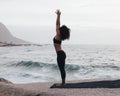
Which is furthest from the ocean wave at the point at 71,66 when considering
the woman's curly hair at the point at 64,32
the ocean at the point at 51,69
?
the woman's curly hair at the point at 64,32

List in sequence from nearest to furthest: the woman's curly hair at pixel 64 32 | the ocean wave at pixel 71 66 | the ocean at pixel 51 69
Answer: the woman's curly hair at pixel 64 32 → the ocean at pixel 51 69 → the ocean wave at pixel 71 66

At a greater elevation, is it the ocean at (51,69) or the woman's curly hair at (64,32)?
the woman's curly hair at (64,32)

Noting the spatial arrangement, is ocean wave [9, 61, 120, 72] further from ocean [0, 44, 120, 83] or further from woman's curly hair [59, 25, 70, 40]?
woman's curly hair [59, 25, 70, 40]

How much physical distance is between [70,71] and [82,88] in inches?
673

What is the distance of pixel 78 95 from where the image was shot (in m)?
9.38

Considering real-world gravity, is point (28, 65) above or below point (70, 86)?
below

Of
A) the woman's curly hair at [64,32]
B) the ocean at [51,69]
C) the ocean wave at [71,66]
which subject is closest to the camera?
the woman's curly hair at [64,32]

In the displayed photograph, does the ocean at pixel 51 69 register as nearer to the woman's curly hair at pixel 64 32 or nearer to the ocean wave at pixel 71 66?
the ocean wave at pixel 71 66

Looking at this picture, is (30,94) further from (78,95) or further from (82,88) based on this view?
(82,88)

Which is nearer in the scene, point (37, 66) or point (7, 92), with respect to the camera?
point (7, 92)

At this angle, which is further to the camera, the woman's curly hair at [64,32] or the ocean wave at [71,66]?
the ocean wave at [71,66]

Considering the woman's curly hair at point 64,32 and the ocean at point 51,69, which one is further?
the ocean at point 51,69

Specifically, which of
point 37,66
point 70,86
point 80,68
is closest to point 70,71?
point 80,68

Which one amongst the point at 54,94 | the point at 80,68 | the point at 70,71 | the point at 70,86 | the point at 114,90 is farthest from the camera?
the point at 80,68
